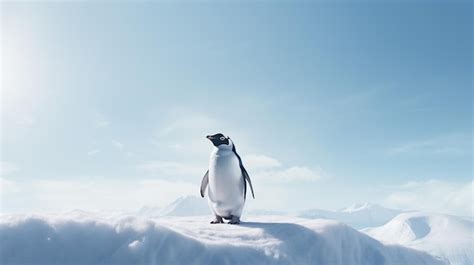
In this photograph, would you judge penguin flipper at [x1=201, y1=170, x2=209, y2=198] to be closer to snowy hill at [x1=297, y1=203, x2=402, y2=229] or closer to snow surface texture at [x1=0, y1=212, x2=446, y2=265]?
snow surface texture at [x1=0, y1=212, x2=446, y2=265]

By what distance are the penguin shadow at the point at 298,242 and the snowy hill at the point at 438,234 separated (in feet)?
133

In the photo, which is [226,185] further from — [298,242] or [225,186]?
[298,242]

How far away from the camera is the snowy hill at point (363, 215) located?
465 feet

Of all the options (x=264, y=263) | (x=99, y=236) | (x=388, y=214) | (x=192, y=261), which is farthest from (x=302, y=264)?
(x=388, y=214)

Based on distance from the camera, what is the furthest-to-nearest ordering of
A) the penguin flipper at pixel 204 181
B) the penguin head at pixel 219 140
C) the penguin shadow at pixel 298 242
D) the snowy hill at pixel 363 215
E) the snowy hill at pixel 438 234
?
the snowy hill at pixel 363 215 → the snowy hill at pixel 438 234 → the penguin flipper at pixel 204 181 → the penguin head at pixel 219 140 → the penguin shadow at pixel 298 242

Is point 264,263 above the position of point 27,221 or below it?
below

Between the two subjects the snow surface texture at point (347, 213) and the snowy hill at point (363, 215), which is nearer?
the snowy hill at point (363, 215)

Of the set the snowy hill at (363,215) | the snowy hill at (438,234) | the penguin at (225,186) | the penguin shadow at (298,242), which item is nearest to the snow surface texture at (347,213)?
the snowy hill at (363,215)

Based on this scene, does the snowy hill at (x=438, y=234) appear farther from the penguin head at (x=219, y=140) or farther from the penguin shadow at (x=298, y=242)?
the penguin shadow at (x=298, y=242)

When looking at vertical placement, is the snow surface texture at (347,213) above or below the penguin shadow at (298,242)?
below

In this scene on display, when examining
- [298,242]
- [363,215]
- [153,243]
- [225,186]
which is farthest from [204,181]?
[363,215]

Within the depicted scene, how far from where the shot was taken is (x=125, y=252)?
4.54 m

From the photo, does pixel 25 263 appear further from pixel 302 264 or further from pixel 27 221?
pixel 302 264

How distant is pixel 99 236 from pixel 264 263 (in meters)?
2.27
